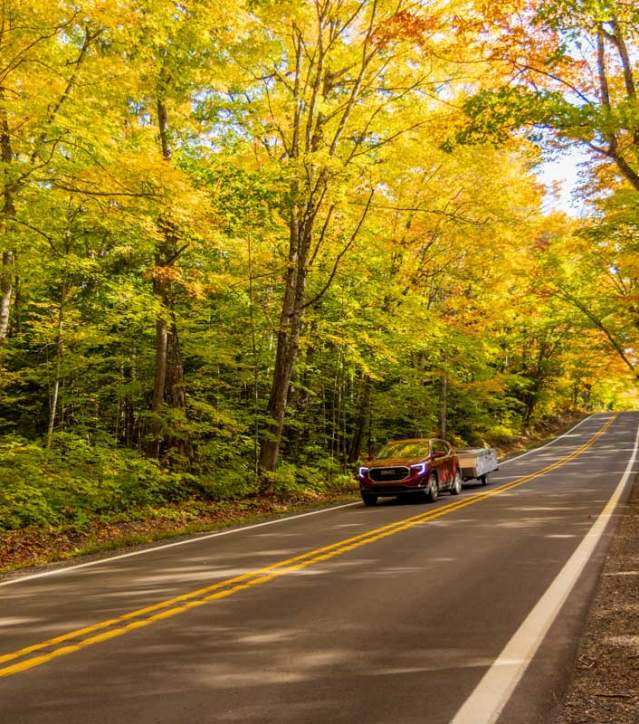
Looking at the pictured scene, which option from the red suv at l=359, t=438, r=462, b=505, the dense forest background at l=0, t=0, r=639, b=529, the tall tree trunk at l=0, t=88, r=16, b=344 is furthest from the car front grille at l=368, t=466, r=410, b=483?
the tall tree trunk at l=0, t=88, r=16, b=344

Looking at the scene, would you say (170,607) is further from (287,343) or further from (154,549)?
(287,343)

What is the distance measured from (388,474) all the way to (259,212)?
24.3 feet

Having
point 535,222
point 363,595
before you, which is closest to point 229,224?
point 363,595

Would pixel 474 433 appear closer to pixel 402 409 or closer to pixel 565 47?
pixel 402 409

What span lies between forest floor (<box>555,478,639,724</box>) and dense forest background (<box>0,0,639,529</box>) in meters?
7.81

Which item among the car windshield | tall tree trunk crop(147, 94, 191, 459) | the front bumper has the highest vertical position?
tall tree trunk crop(147, 94, 191, 459)

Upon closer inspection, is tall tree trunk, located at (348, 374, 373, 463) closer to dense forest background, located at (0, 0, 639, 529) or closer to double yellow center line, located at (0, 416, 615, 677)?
dense forest background, located at (0, 0, 639, 529)

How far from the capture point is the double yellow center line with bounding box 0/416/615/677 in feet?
16.7

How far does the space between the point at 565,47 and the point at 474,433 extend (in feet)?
99.4

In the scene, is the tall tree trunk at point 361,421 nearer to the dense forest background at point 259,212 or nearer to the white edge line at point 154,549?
the dense forest background at point 259,212

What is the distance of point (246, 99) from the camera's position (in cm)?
1777

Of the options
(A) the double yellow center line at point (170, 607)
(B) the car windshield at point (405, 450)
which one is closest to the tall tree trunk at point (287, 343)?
(B) the car windshield at point (405, 450)

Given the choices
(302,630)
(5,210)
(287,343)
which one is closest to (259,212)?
(287,343)

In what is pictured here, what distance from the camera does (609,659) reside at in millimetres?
4801
